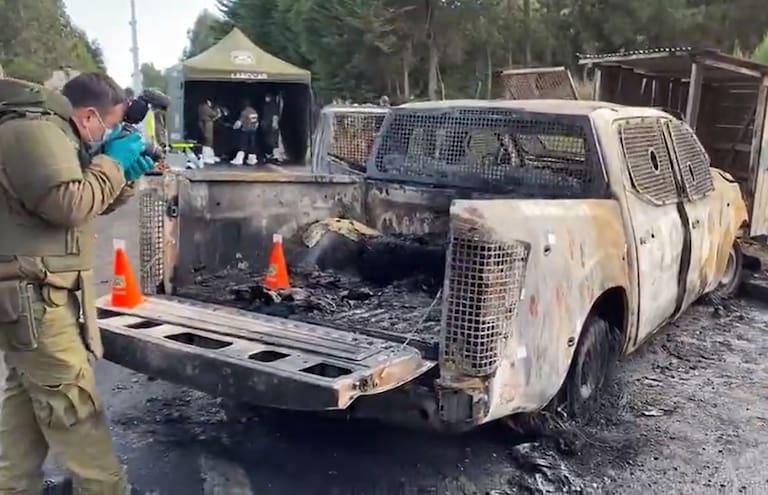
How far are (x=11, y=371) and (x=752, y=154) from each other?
25.4 ft

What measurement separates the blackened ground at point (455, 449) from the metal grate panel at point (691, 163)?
127cm

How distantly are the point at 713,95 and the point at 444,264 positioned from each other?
23.4ft

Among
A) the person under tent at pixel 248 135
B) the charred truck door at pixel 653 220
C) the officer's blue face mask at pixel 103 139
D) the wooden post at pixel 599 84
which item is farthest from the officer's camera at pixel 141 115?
the person under tent at pixel 248 135

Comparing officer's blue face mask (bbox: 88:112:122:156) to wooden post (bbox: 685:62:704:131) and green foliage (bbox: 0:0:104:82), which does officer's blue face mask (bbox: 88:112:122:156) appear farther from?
green foliage (bbox: 0:0:104:82)

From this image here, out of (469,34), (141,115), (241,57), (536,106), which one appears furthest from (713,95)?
(469,34)

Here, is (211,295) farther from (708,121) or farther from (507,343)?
(708,121)

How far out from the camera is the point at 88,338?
3.03 m

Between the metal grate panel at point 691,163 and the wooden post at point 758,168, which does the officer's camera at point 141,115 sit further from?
the wooden post at point 758,168

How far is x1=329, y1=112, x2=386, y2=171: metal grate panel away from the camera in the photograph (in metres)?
6.21

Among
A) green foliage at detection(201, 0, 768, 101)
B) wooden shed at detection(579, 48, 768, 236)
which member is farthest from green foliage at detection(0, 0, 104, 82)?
wooden shed at detection(579, 48, 768, 236)

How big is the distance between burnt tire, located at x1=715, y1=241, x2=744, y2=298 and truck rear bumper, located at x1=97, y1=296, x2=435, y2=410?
4.55 metres

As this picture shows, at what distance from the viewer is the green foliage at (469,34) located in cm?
2039

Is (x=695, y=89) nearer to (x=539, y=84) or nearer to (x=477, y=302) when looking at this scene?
(x=539, y=84)

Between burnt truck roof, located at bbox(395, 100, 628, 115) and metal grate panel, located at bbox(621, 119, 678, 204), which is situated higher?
burnt truck roof, located at bbox(395, 100, 628, 115)
